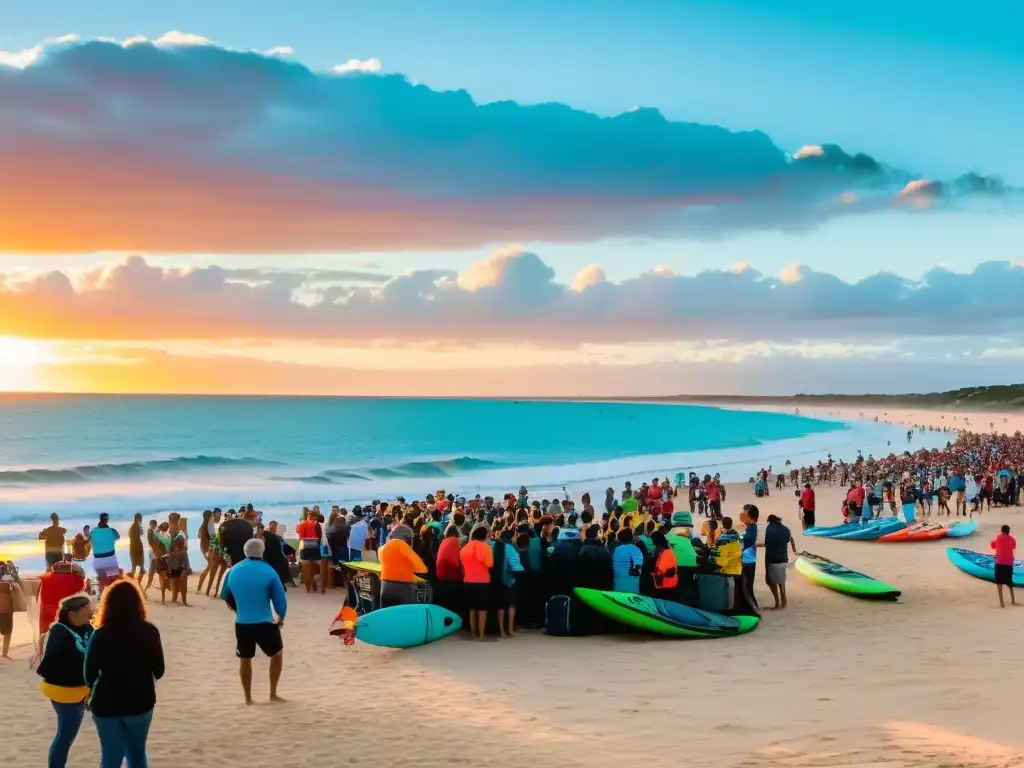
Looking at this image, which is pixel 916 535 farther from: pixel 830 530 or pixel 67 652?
pixel 67 652

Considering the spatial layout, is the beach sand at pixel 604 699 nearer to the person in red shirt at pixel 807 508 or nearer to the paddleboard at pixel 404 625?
the paddleboard at pixel 404 625

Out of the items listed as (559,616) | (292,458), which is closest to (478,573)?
(559,616)

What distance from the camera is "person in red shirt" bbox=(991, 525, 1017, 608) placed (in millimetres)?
12758

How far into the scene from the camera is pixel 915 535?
20719 millimetres

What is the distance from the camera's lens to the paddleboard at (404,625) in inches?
418

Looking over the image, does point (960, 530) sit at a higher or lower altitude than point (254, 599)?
lower

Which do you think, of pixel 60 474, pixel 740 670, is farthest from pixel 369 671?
pixel 60 474

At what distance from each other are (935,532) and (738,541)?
1112 cm

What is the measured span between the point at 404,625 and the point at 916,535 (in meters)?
14.3

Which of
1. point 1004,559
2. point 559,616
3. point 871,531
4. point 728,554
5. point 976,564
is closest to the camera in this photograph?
point 559,616

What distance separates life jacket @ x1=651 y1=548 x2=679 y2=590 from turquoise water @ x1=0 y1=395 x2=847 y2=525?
96.1ft

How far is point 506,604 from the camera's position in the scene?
1141 centimetres

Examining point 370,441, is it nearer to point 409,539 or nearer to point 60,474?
point 60,474

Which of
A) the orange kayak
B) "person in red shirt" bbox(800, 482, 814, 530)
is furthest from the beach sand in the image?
"person in red shirt" bbox(800, 482, 814, 530)
